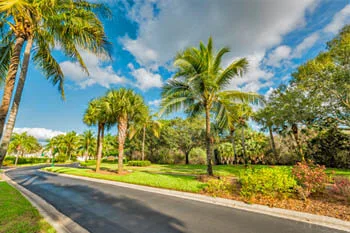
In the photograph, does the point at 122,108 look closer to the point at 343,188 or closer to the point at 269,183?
the point at 269,183

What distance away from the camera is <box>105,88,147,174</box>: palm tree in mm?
13156

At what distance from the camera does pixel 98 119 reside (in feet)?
49.1

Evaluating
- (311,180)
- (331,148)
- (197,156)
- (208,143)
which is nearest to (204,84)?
(208,143)

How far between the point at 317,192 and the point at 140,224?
6113mm

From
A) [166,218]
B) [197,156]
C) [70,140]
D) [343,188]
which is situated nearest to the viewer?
[166,218]

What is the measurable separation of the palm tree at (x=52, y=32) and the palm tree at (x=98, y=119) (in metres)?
9.21

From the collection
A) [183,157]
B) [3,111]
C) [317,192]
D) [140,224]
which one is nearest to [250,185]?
[317,192]

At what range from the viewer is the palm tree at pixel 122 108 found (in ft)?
43.2

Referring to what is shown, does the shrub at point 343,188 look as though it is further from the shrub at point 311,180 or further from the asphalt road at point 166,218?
the asphalt road at point 166,218

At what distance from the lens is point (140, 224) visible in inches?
160

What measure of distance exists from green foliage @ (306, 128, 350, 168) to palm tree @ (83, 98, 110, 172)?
21.9 metres

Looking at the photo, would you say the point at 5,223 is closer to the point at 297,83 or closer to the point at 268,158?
the point at 297,83

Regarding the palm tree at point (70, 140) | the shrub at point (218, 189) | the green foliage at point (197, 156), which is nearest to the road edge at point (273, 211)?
the shrub at point (218, 189)

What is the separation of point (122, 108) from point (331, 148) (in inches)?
864
